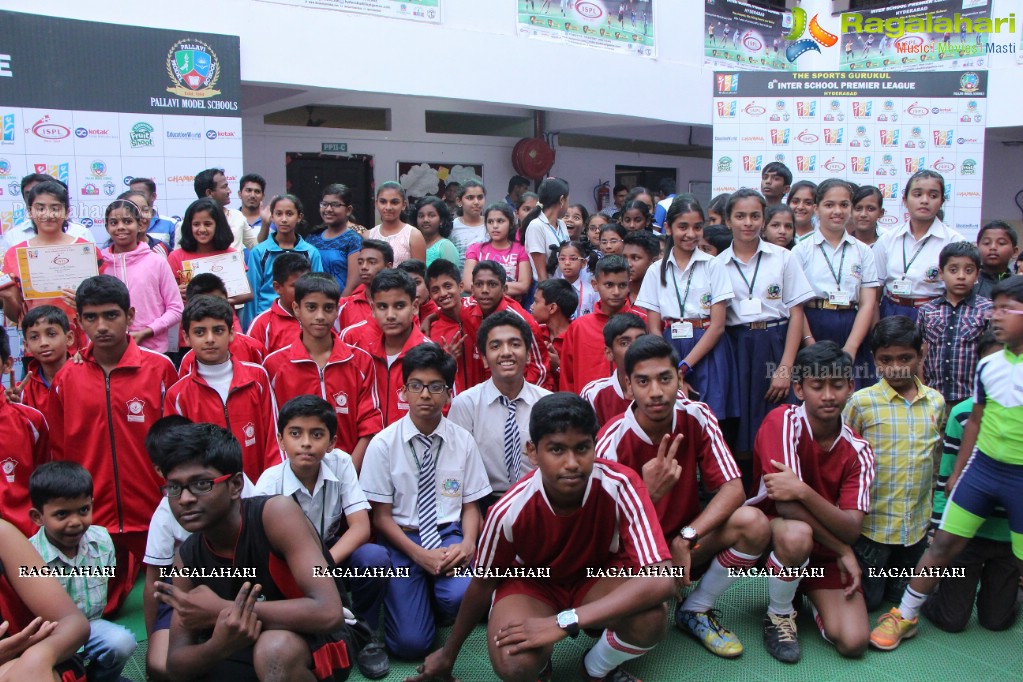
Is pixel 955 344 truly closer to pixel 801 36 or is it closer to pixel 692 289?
pixel 692 289

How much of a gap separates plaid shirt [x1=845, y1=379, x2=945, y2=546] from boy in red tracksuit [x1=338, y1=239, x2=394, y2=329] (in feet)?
8.41

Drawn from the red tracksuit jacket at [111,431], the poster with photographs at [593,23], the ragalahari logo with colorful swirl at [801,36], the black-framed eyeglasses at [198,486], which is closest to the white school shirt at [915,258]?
the black-framed eyeglasses at [198,486]

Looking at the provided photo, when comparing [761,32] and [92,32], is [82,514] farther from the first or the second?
[761,32]

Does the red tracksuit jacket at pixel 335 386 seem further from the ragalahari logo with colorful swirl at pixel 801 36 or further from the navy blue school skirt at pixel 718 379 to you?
the ragalahari logo with colorful swirl at pixel 801 36

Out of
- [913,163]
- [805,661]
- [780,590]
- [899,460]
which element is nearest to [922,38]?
[913,163]

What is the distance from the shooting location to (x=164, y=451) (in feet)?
7.57

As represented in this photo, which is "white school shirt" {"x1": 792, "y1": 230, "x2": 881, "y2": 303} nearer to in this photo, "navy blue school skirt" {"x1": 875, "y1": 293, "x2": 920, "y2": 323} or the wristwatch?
"navy blue school skirt" {"x1": 875, "y1": 293, "x2": 920, "y2": 323}

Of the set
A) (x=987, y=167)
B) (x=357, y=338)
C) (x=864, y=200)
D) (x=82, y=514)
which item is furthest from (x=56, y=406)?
(x=987, y=167)

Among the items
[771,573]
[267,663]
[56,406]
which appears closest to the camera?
[267,663]

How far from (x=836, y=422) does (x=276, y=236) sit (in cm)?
326

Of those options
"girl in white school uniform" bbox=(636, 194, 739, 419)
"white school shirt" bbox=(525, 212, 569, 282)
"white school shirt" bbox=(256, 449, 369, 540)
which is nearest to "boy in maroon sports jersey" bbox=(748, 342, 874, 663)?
"girl in white school uniform" bbox=(636, 194, 739, 419)

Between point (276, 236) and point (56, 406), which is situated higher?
point (276, 236)

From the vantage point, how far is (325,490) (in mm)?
2986

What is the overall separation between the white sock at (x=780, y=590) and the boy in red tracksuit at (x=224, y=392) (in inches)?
78.3
